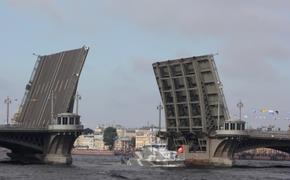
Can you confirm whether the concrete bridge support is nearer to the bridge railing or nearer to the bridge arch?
the bridge arch

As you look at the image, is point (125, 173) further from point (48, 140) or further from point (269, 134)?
point (269, 134)

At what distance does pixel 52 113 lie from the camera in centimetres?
8131

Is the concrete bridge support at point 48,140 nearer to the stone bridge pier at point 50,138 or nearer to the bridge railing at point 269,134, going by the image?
the stone bridge pier at point 50,138

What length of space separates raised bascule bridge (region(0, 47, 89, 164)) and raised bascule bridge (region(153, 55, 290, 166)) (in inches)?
434

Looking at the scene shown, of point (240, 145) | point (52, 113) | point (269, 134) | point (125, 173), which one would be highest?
point (52, 113)

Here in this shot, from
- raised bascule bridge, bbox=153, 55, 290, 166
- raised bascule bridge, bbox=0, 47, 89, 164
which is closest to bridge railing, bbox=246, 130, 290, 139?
raised bascule bridge, bbox=153, 55, 290, 166

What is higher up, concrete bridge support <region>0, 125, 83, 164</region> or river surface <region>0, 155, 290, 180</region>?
concrete bridge support <region>0, 125, 83, 164</region>

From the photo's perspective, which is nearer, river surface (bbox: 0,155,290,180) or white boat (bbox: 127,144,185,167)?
river surface (bbox: 0,155,290,180)

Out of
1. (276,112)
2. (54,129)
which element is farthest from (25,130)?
(276,112)

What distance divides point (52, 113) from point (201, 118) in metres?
17.6

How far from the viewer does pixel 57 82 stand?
81000mm

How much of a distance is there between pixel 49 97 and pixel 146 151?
14.6m

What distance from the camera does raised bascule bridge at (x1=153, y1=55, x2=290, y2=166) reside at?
258ft

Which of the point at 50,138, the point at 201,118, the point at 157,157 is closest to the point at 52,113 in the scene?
the point at 50,138
